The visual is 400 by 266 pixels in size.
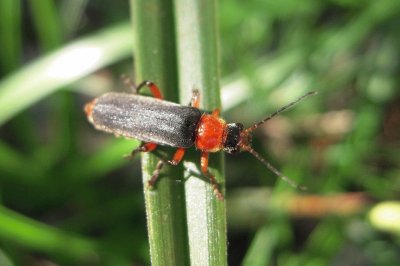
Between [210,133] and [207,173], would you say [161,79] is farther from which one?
[207,173]

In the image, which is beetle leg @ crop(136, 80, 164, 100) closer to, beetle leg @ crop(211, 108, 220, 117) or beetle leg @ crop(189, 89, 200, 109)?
beetle leg @ crop(189, 89, 200, 109)

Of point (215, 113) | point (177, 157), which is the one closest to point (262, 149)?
point (215, 113)

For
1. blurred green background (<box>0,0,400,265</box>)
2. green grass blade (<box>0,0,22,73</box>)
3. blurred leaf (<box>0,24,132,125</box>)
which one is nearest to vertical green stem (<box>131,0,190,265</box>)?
blurred green background (<box>0,0,400,265</box>)

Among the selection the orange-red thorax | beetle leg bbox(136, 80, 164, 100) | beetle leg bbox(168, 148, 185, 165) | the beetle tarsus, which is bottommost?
the beetle tarsus

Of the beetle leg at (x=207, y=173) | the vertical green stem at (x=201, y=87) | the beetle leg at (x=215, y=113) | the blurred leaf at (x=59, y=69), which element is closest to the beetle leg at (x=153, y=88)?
the vertical green stem at (x=201, y=87)

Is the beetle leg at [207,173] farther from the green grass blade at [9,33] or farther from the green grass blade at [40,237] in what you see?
the green grass blade at [9,33]

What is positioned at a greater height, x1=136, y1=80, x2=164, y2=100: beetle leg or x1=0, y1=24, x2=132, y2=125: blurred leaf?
x1=0, y1=24, x2=132, y2=125: blurred leaf
